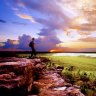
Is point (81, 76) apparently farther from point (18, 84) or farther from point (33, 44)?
point (18, 84)

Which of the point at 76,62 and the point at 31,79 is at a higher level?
the point at 76,62

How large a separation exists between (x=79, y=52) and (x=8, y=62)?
2.17 metres

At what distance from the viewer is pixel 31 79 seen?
528cm

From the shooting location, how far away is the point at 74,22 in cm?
626

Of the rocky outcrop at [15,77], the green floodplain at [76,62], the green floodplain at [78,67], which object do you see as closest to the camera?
the rocky outcrop at [15,77]

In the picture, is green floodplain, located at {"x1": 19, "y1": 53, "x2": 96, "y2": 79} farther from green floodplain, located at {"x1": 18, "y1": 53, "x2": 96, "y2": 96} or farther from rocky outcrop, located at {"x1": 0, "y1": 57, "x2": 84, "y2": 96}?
rocky outcrop, located at {"x1": 0, "y1": 57, "x2": 84, "y2": 96}

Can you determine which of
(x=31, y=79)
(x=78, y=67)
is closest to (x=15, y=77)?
(x=31, y=79)

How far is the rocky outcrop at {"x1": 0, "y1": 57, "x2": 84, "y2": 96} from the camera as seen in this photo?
4.52m

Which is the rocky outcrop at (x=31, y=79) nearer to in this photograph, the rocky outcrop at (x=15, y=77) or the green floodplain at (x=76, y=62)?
the rocky outcrop at (x=15, y=77)

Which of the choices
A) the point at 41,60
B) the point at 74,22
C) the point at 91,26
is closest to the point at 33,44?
the point at 41,60

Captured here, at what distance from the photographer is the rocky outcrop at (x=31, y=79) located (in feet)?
14.8

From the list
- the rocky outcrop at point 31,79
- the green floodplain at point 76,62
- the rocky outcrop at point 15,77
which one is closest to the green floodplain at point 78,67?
the green floodplain at point 76,62

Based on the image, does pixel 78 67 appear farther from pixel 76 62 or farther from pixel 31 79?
pixel 31 79

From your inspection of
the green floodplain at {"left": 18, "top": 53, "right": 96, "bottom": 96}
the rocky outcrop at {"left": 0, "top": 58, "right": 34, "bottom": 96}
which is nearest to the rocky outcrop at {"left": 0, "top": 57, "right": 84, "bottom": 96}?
the rocky outcrop at {"left": 0, "top": 58, "right": 34, "bottom": 96}
